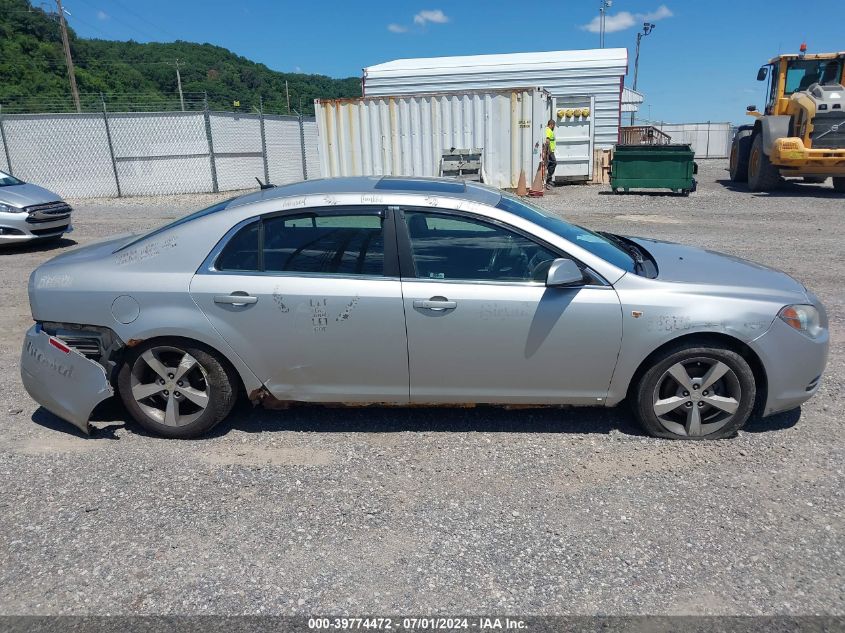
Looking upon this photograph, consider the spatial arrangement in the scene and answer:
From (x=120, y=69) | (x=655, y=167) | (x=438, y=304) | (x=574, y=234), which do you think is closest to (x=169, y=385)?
(x=438, y=304)

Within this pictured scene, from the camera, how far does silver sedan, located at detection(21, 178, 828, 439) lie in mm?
3684

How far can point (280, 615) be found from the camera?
2584mm

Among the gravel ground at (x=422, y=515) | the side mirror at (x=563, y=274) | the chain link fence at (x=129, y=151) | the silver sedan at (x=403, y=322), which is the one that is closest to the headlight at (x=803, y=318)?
the silver sedan at (x=403, y=322)

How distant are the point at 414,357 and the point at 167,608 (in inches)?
70.8

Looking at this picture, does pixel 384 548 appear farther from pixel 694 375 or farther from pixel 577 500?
pixel 694 375

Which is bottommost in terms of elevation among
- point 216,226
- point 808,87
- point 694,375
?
point 694,375

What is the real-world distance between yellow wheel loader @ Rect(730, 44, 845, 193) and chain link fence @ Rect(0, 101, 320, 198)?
1419 cm

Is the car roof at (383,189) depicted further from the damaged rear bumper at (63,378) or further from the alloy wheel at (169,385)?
the damaged rear bumper at (63,378)

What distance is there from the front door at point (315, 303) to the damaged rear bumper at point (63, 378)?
818 millimetres

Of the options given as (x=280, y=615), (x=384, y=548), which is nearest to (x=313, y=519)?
(x=384, y=548)

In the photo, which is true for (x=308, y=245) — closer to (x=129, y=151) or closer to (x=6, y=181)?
(x=6, y=181)

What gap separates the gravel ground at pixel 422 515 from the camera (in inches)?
106

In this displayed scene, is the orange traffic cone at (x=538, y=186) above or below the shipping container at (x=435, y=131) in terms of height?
below

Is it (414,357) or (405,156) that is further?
(405,156)
